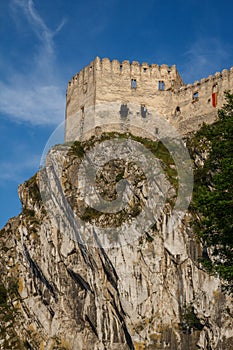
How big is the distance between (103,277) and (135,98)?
701 inches

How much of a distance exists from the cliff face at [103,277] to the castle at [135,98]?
4647 millimetres

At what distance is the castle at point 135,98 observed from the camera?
4834 cm

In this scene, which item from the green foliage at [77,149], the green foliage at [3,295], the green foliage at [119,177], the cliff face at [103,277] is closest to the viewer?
the cliff face at [103,277]

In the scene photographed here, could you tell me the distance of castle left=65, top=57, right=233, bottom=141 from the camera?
48.3 meters

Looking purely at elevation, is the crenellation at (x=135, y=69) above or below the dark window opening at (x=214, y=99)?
above

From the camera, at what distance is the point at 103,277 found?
3903 cm

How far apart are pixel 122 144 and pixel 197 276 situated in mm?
13342

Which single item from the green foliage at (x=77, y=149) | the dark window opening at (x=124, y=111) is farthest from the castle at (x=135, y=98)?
the green foliage at (x=77, y=149)

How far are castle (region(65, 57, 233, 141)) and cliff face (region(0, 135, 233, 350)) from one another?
15.2 feet

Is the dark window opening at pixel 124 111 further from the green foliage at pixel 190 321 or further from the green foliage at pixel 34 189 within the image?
the green foliage at pixel 190 321

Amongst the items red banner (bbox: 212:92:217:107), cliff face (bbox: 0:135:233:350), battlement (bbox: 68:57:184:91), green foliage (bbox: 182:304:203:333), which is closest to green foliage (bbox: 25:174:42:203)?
cliff face (bbox: 0:135:233:350)

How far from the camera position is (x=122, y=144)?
45375mm

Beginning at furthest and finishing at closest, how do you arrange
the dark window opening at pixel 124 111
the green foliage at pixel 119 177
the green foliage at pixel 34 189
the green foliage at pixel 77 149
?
1. the dark window opening at pixel 124 111
2. the green foliage at pixel 34 189
3. the green foliage at pixel 77 149
4. the green foliage at pixel 119 177

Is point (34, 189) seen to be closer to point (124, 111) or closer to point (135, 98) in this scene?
point (124, 111)
